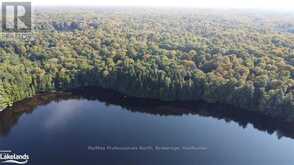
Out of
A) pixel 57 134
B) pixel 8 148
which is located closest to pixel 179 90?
pixel 57 134

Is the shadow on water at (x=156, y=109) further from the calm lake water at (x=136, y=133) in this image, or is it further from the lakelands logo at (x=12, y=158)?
the lakelands logo at (x=12, y=158)

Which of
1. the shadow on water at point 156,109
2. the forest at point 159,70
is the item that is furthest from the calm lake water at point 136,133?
the forest at point 159,70

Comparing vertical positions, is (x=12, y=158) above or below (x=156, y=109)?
below

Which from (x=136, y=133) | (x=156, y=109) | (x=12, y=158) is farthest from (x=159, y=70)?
(x=12, y=158)

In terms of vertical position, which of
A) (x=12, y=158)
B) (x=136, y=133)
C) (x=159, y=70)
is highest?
(x=159, y=70)

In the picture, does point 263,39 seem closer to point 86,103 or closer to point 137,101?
point 137,101

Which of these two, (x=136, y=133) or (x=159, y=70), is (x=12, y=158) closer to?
(x=136, y=133)
